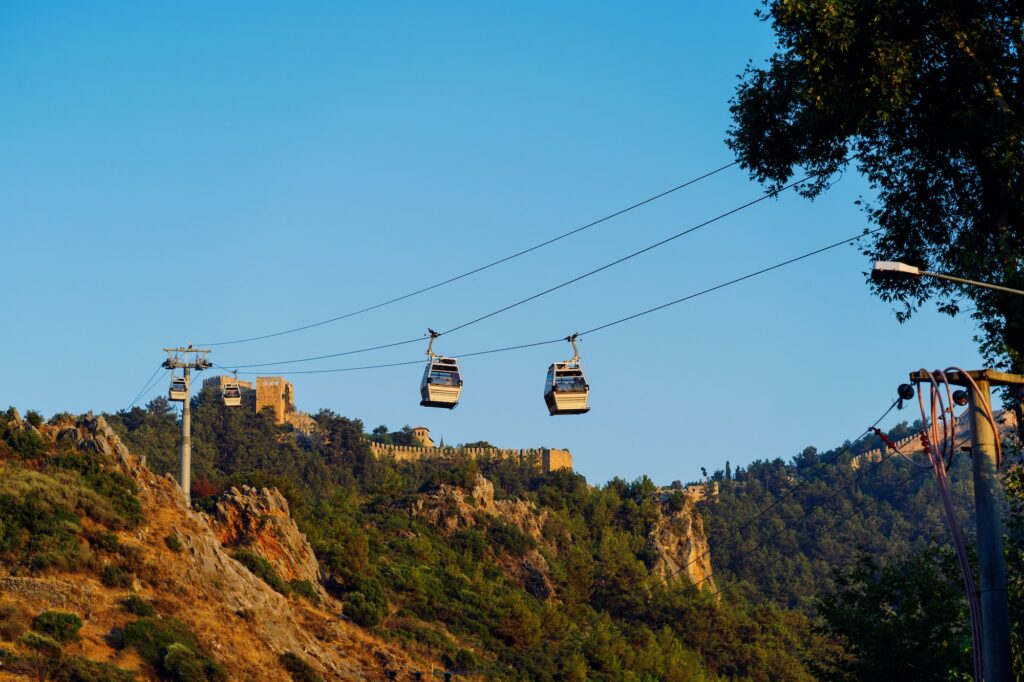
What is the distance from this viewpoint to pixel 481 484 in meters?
89.9

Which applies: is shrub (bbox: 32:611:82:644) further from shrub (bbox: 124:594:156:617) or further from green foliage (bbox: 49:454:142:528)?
green foliage (bbox: 49:454:142:528)

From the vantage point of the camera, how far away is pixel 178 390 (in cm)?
5656

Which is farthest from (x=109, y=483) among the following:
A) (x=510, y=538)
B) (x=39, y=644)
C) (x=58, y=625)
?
(x=510, y=538)

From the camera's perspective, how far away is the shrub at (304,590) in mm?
57406

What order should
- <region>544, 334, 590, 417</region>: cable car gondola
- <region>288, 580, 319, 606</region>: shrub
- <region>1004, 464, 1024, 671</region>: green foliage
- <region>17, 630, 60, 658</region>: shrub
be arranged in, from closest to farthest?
1. <region>1004, 464, 1024, 671</region>: green foliage
2. <region>544, 334, 590, 417</region>: cable car gondola
3. <region>17, 630, 60, 658</region>: shrub
4. <region>288, 580, 319, 606</region>: shrub

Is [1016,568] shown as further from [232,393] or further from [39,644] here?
[232,393]

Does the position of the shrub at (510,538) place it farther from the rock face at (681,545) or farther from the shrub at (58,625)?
the shrub at (58,625)

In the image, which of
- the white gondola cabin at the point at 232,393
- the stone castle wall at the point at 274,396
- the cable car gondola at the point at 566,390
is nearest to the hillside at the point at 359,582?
the white gondola cabin at the point at 232,393

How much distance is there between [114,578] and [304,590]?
1312 centimetres

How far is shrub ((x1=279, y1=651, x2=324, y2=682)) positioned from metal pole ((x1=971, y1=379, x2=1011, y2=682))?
34918 millimetres

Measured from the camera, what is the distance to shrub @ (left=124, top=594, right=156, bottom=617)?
44.6 meters

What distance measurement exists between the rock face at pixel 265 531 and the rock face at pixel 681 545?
40948 millimetres

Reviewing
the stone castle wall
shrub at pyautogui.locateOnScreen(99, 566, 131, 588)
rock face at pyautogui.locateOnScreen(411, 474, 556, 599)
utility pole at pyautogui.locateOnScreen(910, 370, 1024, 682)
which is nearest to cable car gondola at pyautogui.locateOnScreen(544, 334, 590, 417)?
utility pole at pyautogui.locateOnScreen(910, 370, 1024, 682)

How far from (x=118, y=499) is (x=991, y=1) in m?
40.4
